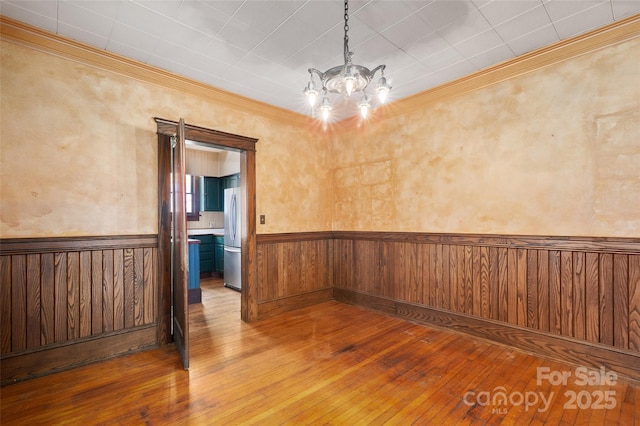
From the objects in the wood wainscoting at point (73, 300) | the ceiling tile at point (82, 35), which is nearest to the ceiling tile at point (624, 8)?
the ceiling tile at point (82, 35)

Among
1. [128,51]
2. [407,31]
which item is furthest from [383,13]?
[128,51]

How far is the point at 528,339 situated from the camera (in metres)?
2.97

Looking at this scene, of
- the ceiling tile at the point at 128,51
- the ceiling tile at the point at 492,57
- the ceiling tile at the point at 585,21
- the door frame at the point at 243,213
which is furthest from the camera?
the door frame at the point at 243,213

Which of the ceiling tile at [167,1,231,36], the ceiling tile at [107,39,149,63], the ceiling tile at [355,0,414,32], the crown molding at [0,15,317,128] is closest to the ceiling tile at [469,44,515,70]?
the ceiling tile at [355,0,414,32]

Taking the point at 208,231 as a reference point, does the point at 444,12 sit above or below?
above

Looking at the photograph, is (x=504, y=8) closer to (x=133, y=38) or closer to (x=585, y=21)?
(x=585, y=21)

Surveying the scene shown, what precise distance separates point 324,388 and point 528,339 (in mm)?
2179

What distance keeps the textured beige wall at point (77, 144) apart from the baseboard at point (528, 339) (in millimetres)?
→ 3322

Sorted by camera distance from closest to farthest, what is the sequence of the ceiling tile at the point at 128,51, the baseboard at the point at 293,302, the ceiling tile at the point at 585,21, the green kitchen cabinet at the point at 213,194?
the ceiling tile at the point at 585,21
the ceiling tile at the point at 128,51
the baseboard at the point at 293,302
the green kitchen cabinet at the point at 213,194

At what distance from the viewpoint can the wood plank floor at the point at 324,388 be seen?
2027 mm

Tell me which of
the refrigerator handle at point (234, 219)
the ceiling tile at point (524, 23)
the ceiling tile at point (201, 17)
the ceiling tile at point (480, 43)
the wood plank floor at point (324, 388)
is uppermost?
the ceiling tile at point (201, 17)

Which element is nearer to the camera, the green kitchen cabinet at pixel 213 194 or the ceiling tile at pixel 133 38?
the ceiling tile at pixel 133 38

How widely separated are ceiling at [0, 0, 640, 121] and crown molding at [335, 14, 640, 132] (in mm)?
85

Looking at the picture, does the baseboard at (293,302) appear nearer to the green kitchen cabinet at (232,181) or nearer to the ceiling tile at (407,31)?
the green kitchen cabinet at (232,181)
